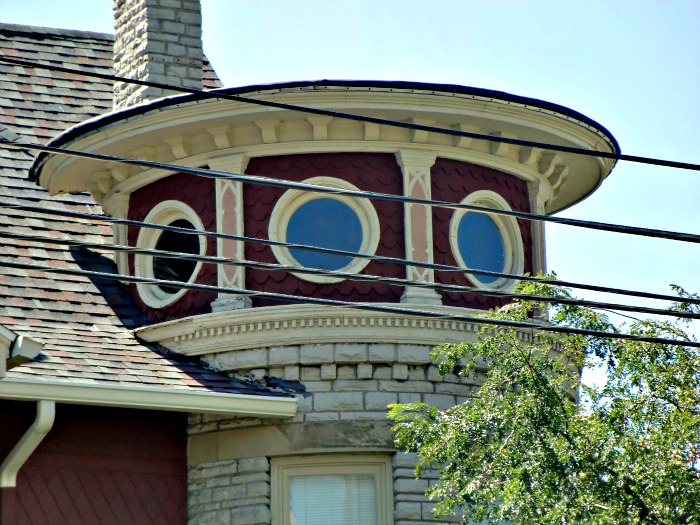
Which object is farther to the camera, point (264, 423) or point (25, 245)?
point (25, 245)

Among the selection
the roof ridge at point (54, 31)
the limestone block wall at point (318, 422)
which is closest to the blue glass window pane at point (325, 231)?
the limestone block wall at point (318, 422)

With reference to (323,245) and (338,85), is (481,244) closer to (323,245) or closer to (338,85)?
(323,245)

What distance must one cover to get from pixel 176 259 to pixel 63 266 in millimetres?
1234

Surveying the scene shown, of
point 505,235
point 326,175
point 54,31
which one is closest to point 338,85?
point 326,175

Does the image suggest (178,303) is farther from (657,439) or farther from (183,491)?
(657,439)

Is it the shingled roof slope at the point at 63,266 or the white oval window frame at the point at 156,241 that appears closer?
the shingled roof slope at the point at 63,266

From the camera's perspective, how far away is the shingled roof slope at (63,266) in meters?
15.6

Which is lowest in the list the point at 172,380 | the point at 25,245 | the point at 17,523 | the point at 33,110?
the point at 17,523

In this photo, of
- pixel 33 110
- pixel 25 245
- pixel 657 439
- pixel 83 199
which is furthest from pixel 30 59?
pixel 657 439

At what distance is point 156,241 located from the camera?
1722 cm

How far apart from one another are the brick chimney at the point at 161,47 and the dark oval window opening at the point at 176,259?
1.89 m

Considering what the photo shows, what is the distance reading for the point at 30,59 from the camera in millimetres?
20859

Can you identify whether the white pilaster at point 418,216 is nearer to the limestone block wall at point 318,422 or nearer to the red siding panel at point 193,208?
the limestone block wall at point 318,422

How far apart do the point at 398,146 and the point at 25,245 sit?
4.16 m
